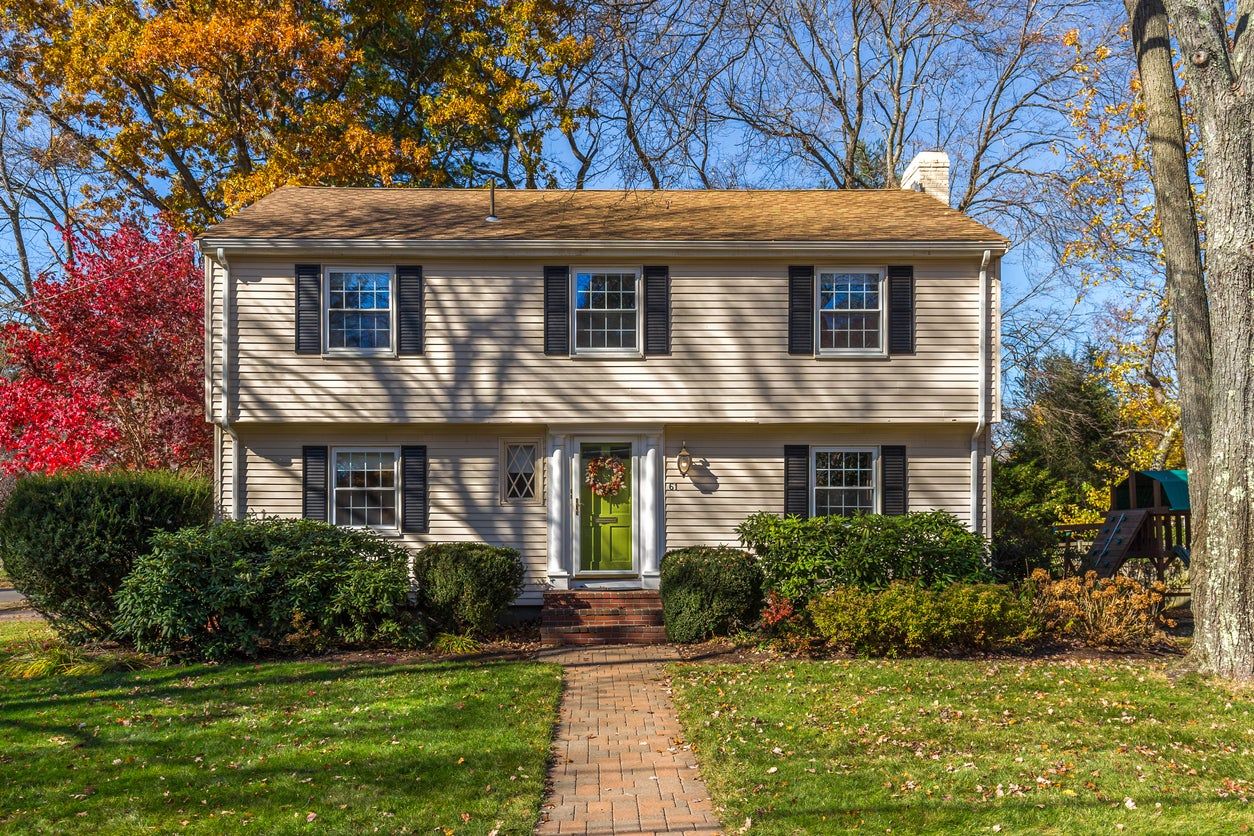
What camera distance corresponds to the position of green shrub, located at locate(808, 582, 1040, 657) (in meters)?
10.7

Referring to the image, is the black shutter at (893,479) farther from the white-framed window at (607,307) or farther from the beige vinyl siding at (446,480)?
Answer: the beige vinyl siding at (446,480)

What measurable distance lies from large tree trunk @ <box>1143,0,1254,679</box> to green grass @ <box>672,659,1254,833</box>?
90 cm

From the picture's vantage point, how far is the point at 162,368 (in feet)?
53.9

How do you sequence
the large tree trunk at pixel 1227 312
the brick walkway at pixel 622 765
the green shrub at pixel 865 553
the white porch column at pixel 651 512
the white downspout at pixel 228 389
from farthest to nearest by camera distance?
the white porch column at pixel 651 512 → the white downspout at pixel 228 389 → the green shrub at pixel 865 553 → the large tree trunk at pixel 1227 312 → the brick walkway at pixel 622 765

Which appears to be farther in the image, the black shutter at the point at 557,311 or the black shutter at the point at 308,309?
the black shutter at the point at 557,311

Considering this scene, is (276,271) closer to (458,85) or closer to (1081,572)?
(458,85)

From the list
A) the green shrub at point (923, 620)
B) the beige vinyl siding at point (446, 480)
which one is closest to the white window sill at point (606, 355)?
the beige vinyl siding at point (446, 480)

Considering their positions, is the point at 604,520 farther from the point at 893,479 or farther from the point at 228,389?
the point at 228,389

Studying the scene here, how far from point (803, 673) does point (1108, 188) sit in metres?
15.9

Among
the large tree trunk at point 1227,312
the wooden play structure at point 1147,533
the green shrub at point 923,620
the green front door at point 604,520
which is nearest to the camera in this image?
the large tree trunk at point 1227,312

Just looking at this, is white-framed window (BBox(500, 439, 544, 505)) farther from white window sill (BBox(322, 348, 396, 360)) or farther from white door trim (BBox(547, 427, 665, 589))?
white window sill (BBox(322, 348, 396, 360))

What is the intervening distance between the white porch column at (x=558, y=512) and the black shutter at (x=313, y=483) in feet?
11.0

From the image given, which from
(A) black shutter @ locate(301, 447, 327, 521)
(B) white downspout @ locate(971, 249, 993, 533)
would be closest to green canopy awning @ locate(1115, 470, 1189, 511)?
(B) white downspout @ locate(971, 249, 993, 533)

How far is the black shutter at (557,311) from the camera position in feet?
45.0
